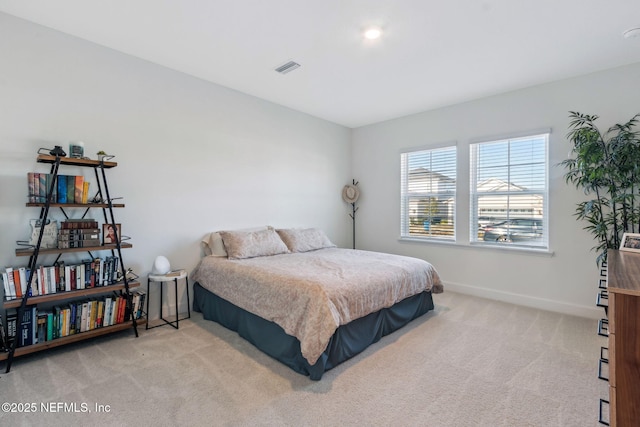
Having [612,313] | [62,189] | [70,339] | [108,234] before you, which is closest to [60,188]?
[62,189]

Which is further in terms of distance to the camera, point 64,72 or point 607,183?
point 607,183

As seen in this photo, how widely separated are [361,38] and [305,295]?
2.20 metres

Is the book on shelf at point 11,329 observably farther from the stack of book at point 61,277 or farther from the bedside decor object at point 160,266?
the bedside decor object at point 160,266

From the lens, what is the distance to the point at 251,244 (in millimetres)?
3465

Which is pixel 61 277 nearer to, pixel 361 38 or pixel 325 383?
pixel 325 383

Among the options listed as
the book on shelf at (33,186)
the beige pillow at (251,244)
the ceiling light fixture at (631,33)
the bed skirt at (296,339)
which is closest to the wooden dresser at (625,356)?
the bed skirt at (296,339)

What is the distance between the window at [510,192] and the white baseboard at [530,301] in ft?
2.11

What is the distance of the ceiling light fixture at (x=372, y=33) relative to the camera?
2.43 metres

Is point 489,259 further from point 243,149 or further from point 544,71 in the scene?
point 243,149

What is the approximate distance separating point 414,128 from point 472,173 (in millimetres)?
1131

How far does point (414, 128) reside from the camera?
4.60m

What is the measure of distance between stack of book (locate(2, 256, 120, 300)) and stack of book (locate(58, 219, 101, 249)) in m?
0.17

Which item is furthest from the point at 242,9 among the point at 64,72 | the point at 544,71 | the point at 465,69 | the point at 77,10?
the point at 544,71

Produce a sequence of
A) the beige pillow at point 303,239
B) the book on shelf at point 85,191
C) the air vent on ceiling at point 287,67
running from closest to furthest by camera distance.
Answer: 1. the book on shelf at point 85,191
2. the air vent on ceiling at point 287,67
3. the beige pillow at point 303,239
